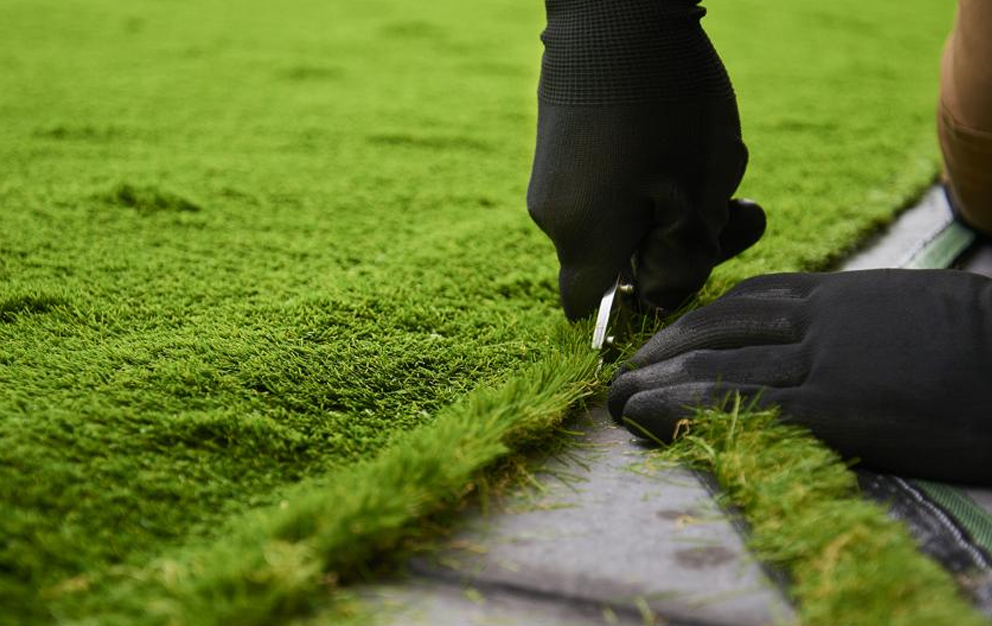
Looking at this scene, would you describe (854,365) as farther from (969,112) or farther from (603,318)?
(969,112)

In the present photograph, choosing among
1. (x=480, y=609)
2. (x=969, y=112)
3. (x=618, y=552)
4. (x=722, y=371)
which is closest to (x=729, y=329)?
(x=722, y=371)

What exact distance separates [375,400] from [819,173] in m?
1.67

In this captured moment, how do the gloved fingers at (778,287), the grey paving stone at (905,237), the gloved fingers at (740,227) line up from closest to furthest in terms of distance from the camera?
the gloved fingers at (778,287)
the gloved fingers at (740,227)
the grey paving stone at (905,237)

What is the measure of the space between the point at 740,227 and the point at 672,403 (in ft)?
1.61

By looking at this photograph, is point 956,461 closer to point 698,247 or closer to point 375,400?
point 698,247

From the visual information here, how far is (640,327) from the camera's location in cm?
147

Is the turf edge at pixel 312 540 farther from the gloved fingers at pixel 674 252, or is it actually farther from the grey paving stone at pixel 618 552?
the gloved fingers at pixel 674 252

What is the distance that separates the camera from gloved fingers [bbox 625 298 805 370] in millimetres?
1222

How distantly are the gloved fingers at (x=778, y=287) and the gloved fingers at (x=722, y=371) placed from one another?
0.12 m

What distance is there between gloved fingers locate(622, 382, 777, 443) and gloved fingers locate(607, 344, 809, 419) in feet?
0.05

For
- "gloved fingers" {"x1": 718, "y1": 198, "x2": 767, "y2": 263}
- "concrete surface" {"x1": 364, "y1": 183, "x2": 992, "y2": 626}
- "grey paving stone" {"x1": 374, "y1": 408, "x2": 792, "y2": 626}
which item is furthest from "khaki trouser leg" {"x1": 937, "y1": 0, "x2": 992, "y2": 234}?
"grey paving stone" {"x1": 374, "y1": 408, "x2": 792, "y2": 626}

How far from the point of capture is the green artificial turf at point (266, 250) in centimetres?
105

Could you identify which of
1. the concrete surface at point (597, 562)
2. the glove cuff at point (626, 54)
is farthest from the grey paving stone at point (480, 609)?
the glove cuff at point (626, 54)

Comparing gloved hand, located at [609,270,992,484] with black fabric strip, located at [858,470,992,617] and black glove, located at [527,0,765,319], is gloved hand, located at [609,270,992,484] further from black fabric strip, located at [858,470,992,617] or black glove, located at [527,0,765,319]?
black glove, located at [527,0,765,319]
